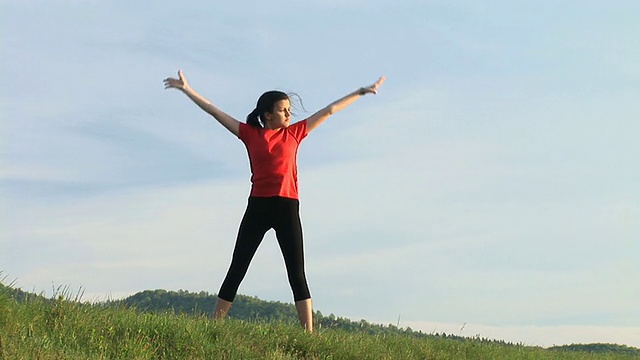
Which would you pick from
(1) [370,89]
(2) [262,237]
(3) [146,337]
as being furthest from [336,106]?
(3) [146,337]

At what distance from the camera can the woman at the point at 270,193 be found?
32.6 ft

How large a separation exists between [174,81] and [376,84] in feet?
8.78

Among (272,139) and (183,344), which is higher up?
(272,139)

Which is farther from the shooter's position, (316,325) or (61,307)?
(316,325)

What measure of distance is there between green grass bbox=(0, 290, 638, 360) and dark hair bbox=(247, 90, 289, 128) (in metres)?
2.56

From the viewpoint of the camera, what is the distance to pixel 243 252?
33.0 ft

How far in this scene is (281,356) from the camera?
834cm

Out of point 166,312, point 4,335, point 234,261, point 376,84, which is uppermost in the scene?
point 376,84

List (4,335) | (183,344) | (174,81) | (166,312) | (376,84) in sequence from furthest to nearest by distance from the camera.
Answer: (376,84) < (174,81) < (166,312) < (183,344) < (4,335)

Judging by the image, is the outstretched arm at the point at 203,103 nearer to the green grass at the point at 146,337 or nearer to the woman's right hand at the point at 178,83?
the woman's right hand at the point at 178,83

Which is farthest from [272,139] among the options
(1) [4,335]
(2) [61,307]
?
(1) [4,335]

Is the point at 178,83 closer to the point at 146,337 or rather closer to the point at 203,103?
the point at 203,103

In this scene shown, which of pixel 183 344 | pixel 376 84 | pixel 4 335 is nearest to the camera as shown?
pixel 4 335

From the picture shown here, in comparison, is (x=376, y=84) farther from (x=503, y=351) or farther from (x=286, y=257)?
(x=503, y=351)
